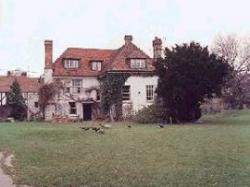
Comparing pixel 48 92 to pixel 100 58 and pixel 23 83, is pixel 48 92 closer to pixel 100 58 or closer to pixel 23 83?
pixel 100 58

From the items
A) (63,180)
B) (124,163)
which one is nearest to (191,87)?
(124,163)

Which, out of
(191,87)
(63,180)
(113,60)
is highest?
(113,60)

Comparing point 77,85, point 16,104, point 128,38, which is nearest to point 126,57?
point 128,38

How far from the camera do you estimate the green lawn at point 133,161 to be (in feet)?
55.2

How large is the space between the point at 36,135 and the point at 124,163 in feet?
55.5

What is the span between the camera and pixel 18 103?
244 feet

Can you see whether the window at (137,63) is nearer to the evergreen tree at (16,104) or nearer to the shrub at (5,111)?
the evergreen tree at (16,104)

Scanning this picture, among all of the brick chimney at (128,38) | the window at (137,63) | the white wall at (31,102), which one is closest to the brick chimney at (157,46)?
the window at (137,63)

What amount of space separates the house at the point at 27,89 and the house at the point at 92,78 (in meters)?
6.25

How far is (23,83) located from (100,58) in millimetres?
22163

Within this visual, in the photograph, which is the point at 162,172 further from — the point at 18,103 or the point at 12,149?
the point at 18,103

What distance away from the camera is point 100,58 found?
75188 millimetres

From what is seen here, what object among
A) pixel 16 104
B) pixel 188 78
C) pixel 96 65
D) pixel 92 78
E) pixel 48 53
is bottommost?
pixel 16 104

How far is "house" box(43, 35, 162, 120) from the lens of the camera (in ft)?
226
